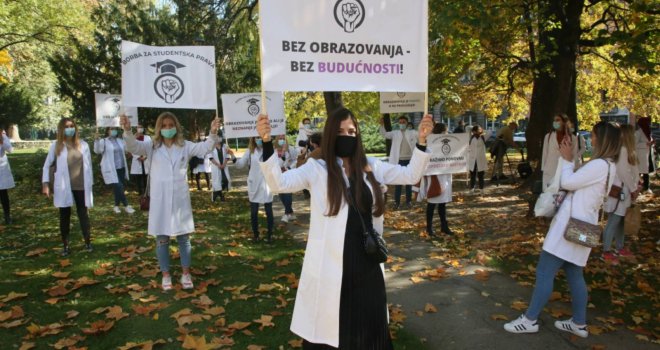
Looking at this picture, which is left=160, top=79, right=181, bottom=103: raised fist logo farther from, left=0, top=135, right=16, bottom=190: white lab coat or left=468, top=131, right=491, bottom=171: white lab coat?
left=468, top=131, right=491, bottom=171: white lab coat

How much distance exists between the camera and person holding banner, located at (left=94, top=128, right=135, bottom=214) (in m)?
10.3

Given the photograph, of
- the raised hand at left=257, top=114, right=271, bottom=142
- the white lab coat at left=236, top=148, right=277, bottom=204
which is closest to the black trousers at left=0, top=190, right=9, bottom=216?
the white lab coat at left=236, top=148, right=277, bottom=204

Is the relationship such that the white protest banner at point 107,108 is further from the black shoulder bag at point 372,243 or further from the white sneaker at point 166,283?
the black shoulder bag at point 372,243

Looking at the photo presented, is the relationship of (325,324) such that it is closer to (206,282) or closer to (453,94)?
(206,282)

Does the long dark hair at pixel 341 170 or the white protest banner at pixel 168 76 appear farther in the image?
the white protest banner at pixel 168 76

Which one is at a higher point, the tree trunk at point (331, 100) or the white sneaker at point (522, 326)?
the tree trunk at point (331, 100)

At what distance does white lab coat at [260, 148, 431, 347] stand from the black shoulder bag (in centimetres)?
8

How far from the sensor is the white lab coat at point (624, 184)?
6410mm

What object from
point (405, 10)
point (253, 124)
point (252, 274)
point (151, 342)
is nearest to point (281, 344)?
point (151, 342)

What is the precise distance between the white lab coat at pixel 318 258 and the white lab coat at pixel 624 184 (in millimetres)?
4781

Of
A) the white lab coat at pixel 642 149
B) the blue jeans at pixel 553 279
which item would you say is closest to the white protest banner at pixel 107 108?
the blue jeans at pixel 553 279

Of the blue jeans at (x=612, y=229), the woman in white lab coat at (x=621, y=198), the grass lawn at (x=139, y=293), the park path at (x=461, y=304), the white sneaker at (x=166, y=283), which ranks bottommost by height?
the park path at (x=461, y=304)

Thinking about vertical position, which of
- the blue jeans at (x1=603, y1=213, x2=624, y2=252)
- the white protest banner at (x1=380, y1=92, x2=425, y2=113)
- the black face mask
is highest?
the white protest banner at (x1=380, y1=92, x2=425, y2=113)

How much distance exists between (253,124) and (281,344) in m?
6.39
